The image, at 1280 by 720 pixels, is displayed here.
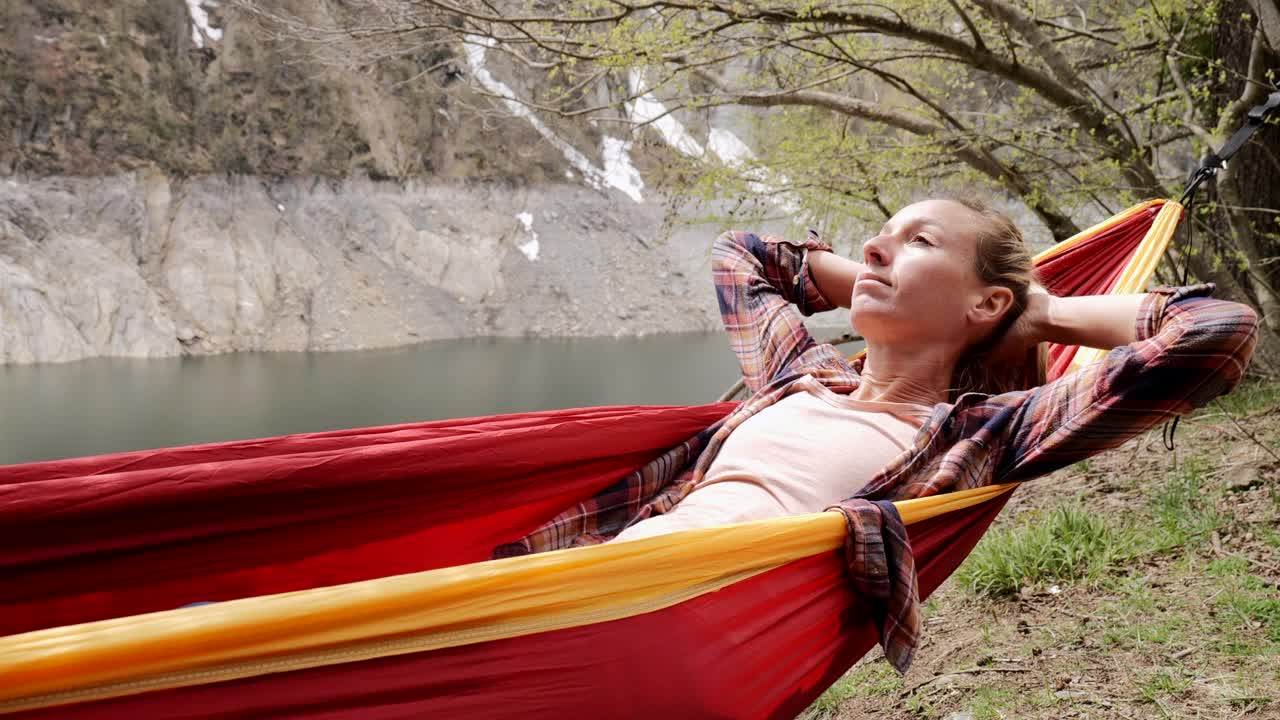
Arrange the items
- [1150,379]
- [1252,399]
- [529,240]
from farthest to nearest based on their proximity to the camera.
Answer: [529,240] → [1252,399] → [1150,379]

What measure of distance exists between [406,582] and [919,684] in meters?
1.54

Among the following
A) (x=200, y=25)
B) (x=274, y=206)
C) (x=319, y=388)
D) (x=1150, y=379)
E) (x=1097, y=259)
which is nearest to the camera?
(x=1150, y=379)

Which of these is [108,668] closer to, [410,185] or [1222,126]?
[1222,126]

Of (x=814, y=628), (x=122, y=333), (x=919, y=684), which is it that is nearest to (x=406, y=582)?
(x=814, y=628)

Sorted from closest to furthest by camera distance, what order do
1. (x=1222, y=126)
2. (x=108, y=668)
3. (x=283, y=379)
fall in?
(x=108, y=668)
(x=1222, y=126)
(x=283, y=379)

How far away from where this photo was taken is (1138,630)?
5.94ft

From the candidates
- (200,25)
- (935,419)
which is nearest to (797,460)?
(935,419)

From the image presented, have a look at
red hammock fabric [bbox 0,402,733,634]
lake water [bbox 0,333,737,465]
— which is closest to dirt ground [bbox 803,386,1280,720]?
red hammock fabric [bbox 0,402,733,634]

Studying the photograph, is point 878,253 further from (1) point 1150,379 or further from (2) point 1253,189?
(2) point 1253,189

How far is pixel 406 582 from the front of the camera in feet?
2.55

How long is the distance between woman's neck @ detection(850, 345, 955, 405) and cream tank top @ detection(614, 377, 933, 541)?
3 centimetres

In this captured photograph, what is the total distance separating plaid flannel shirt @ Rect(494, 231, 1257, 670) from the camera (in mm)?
1007

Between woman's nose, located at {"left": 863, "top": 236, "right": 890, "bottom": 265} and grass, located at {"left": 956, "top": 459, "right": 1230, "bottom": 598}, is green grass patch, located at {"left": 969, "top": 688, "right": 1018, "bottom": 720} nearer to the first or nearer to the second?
grass, located at {"left": 956, "top": 459, "right": 1230, "bottom": 598}

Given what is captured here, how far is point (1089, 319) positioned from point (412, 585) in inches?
37.5
